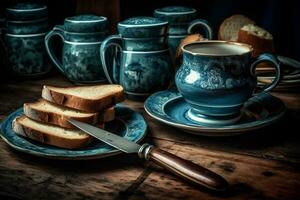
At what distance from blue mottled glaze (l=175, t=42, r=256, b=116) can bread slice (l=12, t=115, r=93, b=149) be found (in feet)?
0.68

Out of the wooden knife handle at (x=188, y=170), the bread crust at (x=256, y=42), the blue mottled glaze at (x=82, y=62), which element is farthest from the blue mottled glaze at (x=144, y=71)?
the wooden knife handle at (x=188, y=170)

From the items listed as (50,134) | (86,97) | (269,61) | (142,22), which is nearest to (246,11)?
(142,22)

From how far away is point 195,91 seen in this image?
78 centimetres

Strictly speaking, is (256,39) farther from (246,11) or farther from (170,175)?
(170,175)

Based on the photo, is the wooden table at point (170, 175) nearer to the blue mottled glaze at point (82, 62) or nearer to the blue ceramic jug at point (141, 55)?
the blue ceramic jug at point (141, 55)

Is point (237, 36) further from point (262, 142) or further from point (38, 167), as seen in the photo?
point (38, 167)

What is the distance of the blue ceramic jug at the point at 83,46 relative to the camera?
1080mm

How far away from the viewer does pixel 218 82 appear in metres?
0.76

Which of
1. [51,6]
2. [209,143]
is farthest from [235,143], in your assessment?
[51,6]

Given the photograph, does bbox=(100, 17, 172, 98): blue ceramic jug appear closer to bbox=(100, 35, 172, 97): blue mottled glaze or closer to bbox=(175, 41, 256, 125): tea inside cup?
bbox=(100, 35, 172, 97): blue mottled glaze

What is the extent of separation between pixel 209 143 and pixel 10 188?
351 millimetres

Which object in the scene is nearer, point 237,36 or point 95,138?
point 95,138

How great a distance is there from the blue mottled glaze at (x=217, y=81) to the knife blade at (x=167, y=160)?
0.16 m

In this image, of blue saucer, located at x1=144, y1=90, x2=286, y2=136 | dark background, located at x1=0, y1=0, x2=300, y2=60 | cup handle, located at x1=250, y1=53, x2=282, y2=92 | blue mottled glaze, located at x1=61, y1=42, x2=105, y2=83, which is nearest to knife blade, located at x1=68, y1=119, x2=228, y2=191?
blue saucer, located at x1=144, y1=90, x2=286, y2=136
